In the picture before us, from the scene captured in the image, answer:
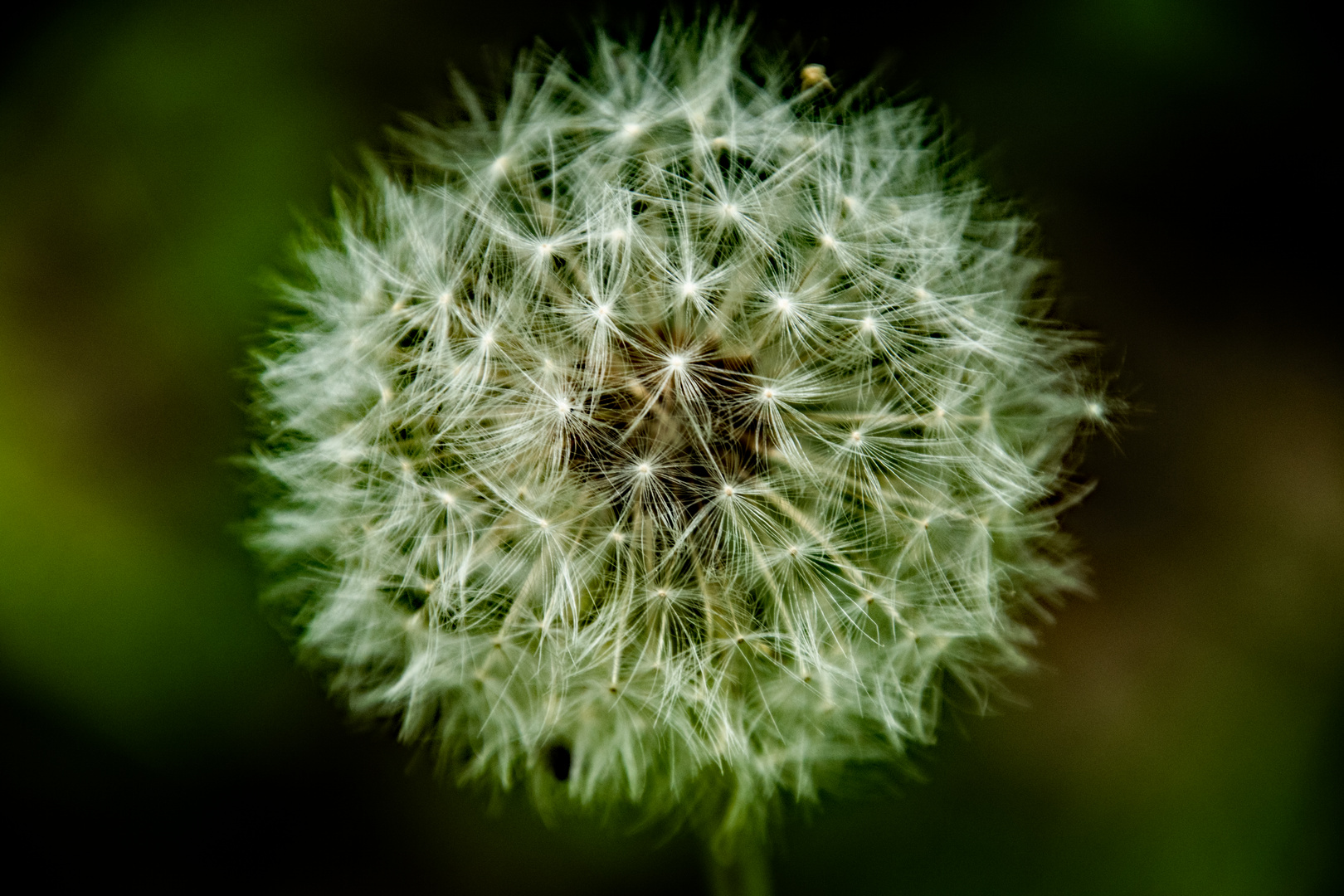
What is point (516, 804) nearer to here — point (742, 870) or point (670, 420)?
point (742, 870)

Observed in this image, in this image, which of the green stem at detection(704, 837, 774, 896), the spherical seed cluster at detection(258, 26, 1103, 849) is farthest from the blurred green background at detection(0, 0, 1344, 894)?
the spherical seed cluster at detection(258, 26, 1103, 849)

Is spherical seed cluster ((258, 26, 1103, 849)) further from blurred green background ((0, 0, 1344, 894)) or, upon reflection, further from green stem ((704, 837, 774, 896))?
blurred green background ((0, 0, 1344, 894))

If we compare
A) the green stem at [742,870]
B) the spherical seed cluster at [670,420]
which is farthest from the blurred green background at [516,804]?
the spherical seed cluster at [670,420]

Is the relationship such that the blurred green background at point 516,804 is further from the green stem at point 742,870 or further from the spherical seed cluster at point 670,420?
the spherical seed cluster at point 670,420

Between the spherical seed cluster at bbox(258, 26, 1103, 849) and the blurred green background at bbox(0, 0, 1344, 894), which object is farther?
the blurred green background at bbox(0, 0, 1344, 894)

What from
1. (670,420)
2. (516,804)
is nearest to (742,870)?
(516,804)

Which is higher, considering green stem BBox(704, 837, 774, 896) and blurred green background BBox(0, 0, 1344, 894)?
blurred green background BBox(0, 0, 1344, 894)

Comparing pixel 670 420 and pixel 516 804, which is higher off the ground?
pixel 670 420
